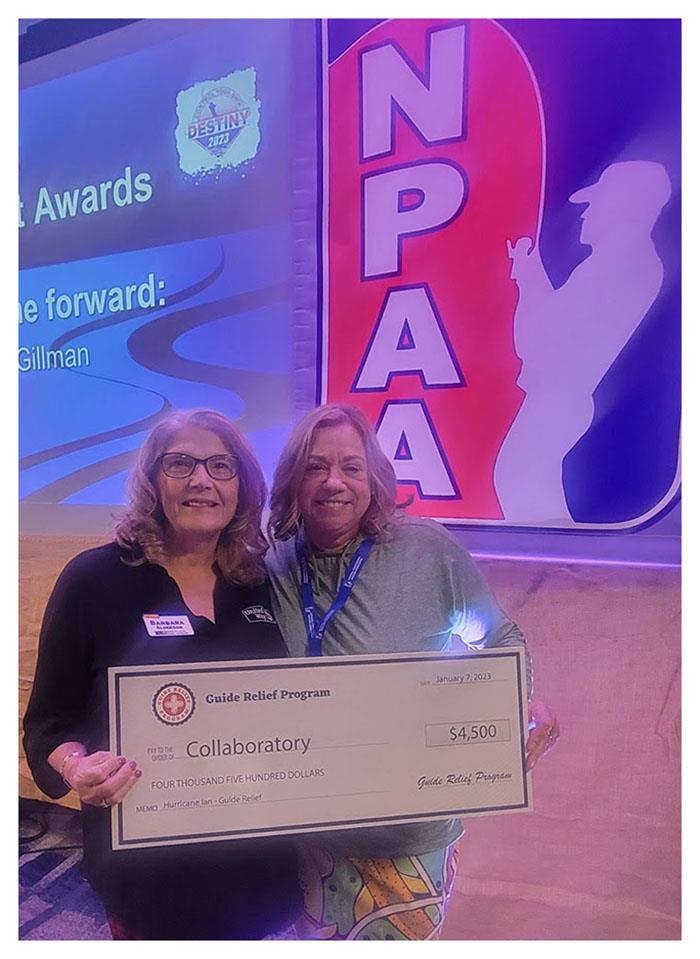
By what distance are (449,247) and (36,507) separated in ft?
3.13

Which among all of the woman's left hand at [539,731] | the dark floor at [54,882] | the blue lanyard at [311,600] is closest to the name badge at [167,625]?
the blue lanyard at [311,600]

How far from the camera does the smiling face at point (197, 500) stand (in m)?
1.29

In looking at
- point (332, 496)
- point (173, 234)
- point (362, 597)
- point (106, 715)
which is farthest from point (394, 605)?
point (173, 234)

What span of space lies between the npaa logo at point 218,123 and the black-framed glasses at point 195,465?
1.84ft

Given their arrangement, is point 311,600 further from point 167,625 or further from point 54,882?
point 54,882

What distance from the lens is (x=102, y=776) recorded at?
126 centimetres

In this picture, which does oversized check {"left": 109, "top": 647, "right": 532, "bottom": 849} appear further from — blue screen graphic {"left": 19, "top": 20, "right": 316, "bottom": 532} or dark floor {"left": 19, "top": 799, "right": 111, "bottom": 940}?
blue screen graphic {"left": 19, "top": 20, "right": 316, "bottom": 532}

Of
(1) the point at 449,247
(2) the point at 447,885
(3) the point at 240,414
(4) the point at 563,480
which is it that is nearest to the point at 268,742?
(2) the point at 447,885

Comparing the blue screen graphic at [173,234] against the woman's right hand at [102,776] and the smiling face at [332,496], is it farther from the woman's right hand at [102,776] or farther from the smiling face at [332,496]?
the woman's right hand at [102,776]

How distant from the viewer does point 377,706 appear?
134cm

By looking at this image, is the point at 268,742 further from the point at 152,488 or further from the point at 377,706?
the point at 152,488

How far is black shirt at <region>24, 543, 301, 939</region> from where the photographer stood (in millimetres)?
1290

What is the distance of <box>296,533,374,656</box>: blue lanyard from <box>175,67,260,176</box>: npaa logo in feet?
2.58

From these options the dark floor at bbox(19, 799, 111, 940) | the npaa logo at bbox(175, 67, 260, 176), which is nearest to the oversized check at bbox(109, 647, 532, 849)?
the dark floor at bbox(19, 799, 111, 940)
